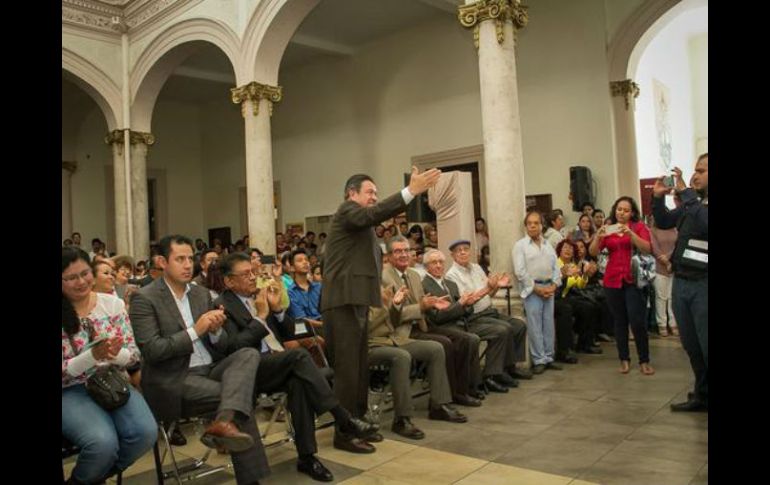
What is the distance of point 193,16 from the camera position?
1098cm

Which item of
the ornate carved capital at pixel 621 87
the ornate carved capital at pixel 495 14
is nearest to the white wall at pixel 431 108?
the ornate carved capital at pixel 621 87

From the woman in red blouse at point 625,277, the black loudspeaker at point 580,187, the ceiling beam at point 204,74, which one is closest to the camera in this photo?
the woman in red blouse at point 625,277

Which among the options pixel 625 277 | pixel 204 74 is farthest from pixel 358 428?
pixel 204 74

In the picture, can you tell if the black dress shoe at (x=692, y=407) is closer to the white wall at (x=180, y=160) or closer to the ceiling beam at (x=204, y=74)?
the ceiling beam at (x=204, y=74)

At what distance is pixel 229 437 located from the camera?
313 cm

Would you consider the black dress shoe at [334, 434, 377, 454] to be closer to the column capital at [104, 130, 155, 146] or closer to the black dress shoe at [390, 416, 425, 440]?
the black dress shoe at [390, 416, 425, 440]

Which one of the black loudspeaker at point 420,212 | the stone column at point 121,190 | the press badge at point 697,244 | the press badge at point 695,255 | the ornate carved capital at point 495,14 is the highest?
the ornate carved capital at point 495,14

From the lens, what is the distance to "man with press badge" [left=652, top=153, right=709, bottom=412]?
4250 millimetres

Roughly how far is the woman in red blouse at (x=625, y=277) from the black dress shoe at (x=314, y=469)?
3.44m

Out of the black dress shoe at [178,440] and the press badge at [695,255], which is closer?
the press badge at [695,255]

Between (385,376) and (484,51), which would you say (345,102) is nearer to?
(484,51)

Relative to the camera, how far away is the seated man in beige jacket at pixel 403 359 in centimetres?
441

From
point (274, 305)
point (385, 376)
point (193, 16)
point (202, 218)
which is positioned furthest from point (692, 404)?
point (202, 218)

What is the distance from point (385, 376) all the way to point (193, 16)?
8786 mm
